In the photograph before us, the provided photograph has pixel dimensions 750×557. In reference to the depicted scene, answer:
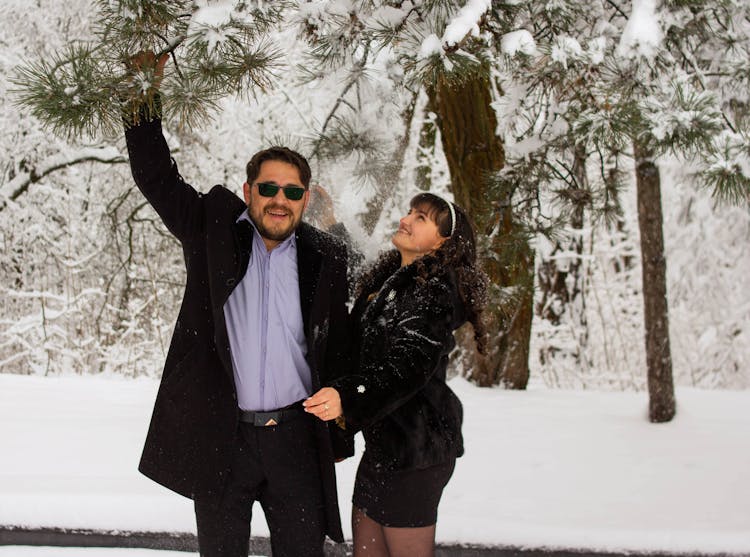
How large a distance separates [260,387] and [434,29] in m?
1.14

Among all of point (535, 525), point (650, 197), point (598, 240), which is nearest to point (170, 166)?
point (535, 525)

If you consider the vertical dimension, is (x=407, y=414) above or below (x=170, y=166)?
below

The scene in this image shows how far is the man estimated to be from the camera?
211cm

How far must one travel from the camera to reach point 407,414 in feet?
7.07

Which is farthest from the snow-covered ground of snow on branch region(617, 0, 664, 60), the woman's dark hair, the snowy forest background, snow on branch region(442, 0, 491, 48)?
the snowy forest background

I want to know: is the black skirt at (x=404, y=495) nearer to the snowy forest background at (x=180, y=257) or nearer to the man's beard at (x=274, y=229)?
the man's beard at (x=274, y=229)

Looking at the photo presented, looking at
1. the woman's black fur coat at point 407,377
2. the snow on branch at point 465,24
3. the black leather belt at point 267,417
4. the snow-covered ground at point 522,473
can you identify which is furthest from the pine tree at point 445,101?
the black leather belt at point 267,417

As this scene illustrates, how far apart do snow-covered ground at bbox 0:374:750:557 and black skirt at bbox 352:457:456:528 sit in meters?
1.18

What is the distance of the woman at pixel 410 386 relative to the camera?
204 cm

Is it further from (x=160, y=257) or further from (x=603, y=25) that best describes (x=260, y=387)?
(x=160, y=257)

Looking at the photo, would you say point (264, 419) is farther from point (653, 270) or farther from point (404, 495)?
point (653, 270)

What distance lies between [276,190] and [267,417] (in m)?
0.62

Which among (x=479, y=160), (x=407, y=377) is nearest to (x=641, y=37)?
(x=407, y=377)

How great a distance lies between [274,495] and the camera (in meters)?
2.17
